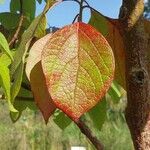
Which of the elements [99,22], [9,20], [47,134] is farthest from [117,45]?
[47,134]

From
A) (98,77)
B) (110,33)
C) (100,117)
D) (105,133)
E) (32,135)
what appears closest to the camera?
(98,77)

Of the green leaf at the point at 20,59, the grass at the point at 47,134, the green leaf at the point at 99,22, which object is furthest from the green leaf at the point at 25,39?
the grass at the point at 47,134

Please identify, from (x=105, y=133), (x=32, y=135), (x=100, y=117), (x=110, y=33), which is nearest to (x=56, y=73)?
(x=110, y=33)

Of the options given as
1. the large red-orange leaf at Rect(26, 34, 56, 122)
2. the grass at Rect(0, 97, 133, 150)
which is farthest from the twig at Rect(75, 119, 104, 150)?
the grass at Rect(0, 97, 133, 150)

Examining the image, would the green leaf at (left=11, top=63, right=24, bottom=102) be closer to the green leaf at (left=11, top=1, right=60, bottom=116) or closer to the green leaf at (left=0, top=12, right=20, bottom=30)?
the green leaf at (left=11, top=1, right=60, bottom=116)

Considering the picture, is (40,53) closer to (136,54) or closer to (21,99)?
(136,54)

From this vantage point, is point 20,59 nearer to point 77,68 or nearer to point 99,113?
point 77,68

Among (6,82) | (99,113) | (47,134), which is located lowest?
(47,134)
